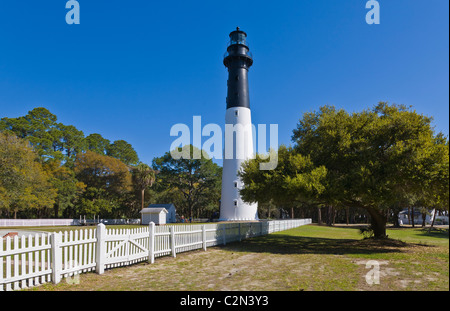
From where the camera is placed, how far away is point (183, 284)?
713cm

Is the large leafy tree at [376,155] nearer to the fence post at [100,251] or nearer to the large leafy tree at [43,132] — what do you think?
the fence post at [100,251]

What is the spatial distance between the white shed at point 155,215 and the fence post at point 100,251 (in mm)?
35190

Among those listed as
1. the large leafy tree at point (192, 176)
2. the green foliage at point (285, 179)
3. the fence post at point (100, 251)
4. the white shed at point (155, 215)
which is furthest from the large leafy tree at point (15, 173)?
the fence post at point (100, 251)

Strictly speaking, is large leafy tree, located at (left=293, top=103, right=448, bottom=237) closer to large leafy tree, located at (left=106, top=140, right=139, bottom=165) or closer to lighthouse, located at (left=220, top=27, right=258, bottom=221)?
lighthouse, located at (left=220, top=27, right=258, bottom=221)

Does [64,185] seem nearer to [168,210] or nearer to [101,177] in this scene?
[101,177]

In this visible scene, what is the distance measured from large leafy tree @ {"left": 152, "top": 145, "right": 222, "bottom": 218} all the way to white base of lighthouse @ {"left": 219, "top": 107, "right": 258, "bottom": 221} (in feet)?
58.4

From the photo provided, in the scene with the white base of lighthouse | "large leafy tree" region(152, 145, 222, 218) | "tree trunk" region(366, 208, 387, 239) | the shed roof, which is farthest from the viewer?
"large leafy tree" region(152, 145, 222, 218)

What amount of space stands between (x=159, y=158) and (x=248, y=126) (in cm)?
2655

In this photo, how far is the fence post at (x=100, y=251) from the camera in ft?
27.2

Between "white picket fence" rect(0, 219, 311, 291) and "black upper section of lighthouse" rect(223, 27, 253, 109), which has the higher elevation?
"black upper section of lighthouse" rect(223, 27, 253, 109)

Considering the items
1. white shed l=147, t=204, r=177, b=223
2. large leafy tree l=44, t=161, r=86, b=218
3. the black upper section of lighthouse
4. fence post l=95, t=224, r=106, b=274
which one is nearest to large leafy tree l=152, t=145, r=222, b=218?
white shed l=147, t=204, r=177, b=223

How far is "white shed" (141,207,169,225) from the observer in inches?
1690

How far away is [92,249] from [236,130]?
25.0 metres

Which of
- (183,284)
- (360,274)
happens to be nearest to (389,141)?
(360,274)
